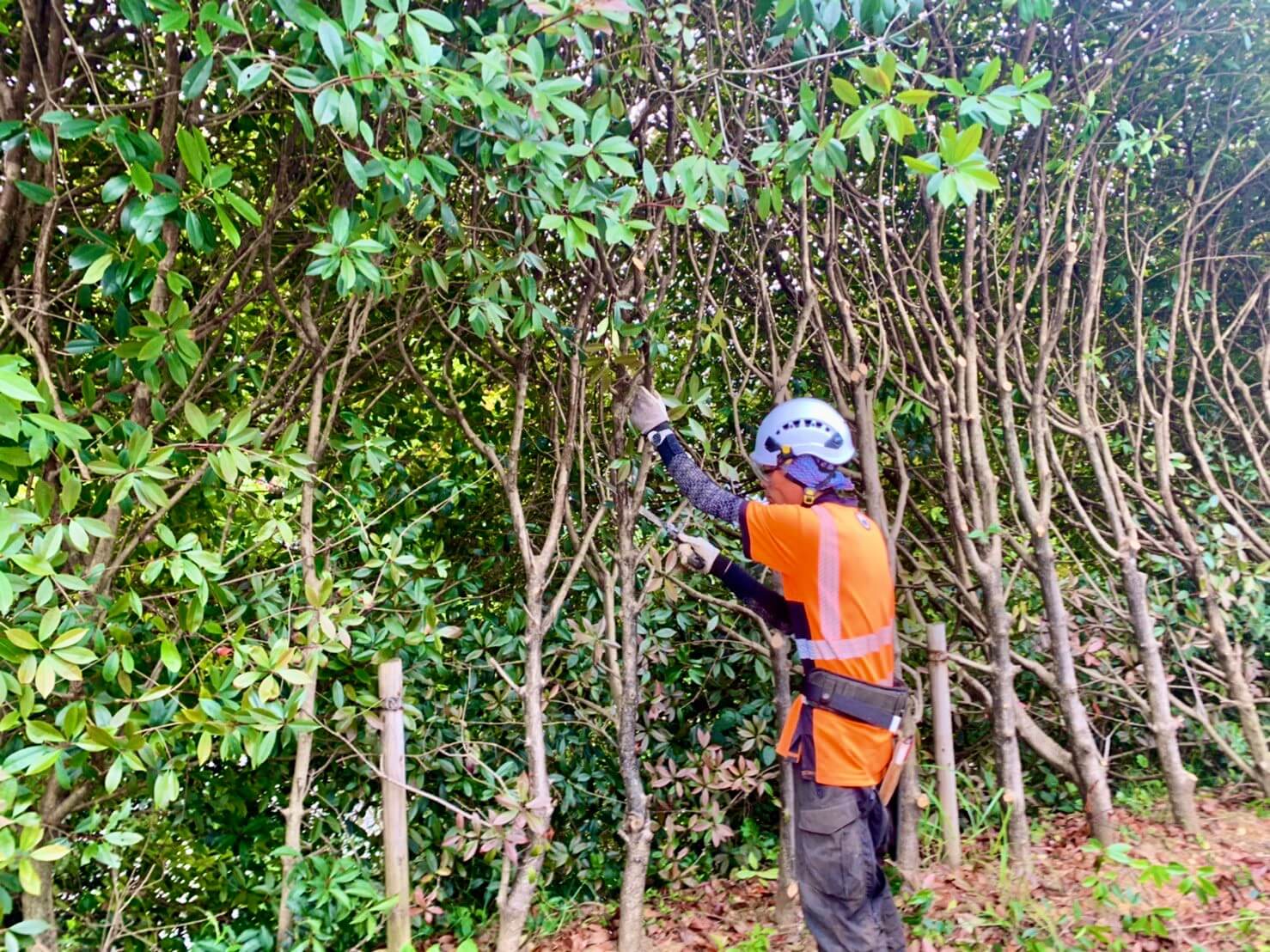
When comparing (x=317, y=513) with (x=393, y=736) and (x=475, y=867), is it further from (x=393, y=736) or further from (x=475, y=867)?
(x=475, y=867)

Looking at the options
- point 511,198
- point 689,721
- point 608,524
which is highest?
point 511,198

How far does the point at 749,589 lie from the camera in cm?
300

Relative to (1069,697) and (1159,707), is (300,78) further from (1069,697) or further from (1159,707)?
(1159,707)

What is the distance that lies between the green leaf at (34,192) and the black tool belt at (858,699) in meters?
2.67

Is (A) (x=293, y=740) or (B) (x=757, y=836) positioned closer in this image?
(A) (x=293, y=740)

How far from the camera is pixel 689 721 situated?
12.8 feet

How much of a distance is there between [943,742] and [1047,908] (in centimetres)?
73

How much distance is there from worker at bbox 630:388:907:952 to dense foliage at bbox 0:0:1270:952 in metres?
0.37

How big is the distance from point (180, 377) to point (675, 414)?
1649mm

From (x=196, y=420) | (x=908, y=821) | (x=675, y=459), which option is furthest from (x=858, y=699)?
(x=196, y=420)

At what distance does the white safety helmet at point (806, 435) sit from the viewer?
2904 mm

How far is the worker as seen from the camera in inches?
102

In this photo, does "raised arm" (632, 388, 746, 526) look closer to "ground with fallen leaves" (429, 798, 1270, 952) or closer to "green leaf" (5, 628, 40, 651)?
"ground with fallen leaves" (429, 798, 1270, 952)

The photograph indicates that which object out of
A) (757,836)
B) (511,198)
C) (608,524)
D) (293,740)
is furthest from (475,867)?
(511,198)
